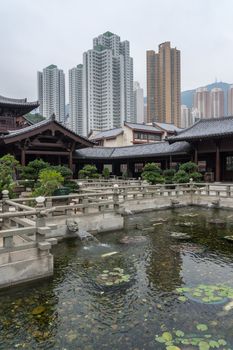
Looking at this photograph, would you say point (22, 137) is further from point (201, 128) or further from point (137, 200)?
point (201, 128)

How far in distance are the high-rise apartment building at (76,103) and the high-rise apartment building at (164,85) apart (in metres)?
22.6

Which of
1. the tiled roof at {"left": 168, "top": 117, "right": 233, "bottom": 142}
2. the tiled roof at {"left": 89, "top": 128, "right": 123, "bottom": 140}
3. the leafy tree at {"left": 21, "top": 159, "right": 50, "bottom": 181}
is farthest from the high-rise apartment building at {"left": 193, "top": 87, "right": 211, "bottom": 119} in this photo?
the leafy tree at {"left": 21, "top": 159, "right": 50, "bottom": 181}

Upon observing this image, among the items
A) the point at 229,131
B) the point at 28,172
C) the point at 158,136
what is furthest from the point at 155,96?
the point at 28,172

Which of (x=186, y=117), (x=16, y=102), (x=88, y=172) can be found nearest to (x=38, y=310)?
(x=88, y=172)

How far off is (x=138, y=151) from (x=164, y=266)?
1126 inches

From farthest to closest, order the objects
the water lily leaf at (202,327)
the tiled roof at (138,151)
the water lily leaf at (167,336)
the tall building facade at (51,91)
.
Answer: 1. the tall building facade at (51,91)
2. the tiled roof at (138,151)
3. the water lily leaf at (202,327)
4. the water lily leaf at (167,336)

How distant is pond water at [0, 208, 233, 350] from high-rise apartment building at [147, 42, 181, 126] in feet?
260

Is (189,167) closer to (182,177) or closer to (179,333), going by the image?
(182,177)

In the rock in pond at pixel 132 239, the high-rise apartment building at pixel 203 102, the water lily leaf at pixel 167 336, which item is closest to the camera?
the water lily leaf at pixel 167 336

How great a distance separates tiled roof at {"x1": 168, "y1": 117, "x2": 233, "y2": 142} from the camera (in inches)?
1063

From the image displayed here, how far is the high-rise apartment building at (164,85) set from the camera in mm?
85625

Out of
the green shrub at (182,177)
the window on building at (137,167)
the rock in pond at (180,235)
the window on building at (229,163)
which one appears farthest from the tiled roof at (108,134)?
the rock in pond at (180,235)

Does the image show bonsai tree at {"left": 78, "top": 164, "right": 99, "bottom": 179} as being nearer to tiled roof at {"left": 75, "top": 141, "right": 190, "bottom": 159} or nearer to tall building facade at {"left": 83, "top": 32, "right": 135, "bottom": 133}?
tiled roof at {"left": 75, "top": 141, "right": 190, "bottom": 159}

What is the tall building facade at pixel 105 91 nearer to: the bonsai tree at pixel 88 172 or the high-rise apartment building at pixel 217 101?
the high-rise apartment building at pixel 217 101
